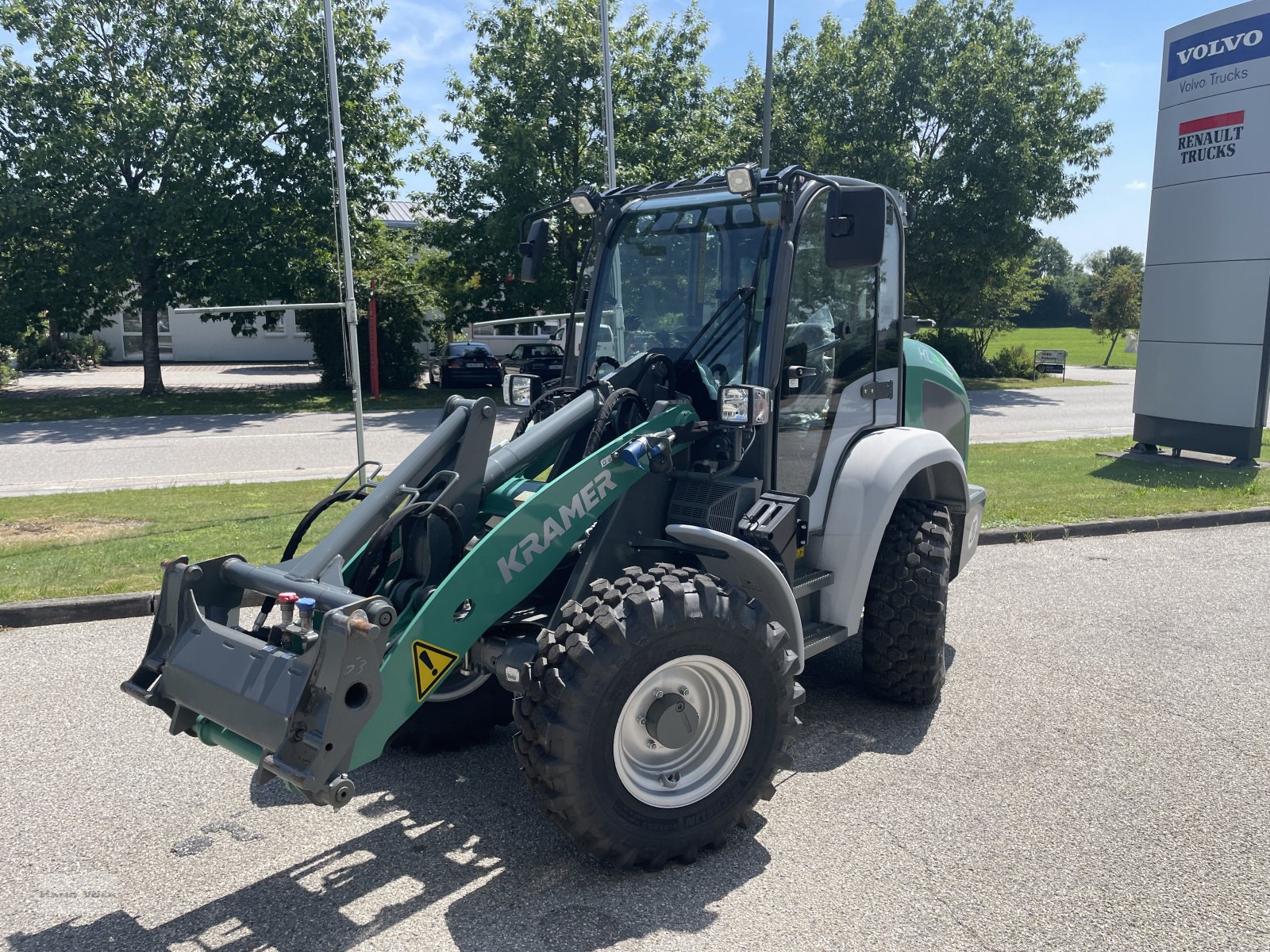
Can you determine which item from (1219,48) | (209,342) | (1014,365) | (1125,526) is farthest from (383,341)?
(1125,526)

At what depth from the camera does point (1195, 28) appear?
13633 mm

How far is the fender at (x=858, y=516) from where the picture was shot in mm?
5141

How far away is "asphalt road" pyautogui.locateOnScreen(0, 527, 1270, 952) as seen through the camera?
3.63 metres

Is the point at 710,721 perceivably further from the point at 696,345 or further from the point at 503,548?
the point at 696,345

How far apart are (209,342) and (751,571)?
40569 millimetres

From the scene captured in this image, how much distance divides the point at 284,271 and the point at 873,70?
15.9m

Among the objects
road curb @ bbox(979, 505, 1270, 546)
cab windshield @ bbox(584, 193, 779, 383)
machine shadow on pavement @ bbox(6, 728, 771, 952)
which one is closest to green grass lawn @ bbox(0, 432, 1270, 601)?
road curb @ bbox(979, 505, 1270, 546)

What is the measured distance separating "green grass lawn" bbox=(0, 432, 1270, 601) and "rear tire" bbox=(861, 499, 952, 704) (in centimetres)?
483

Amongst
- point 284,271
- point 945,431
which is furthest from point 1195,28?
point 284,271

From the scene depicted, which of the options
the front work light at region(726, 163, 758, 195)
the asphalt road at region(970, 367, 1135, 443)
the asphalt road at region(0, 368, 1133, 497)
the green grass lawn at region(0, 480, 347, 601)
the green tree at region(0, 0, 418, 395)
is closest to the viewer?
the front work light at region(726, 163, 758, 195)

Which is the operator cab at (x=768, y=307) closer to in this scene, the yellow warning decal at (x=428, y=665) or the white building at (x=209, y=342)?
the yellow warning decal at (x=428, y=665)

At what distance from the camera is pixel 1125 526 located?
34.0 feet

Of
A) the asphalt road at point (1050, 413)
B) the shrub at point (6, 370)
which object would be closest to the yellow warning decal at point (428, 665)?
the asphalt road at point (1050, 413)

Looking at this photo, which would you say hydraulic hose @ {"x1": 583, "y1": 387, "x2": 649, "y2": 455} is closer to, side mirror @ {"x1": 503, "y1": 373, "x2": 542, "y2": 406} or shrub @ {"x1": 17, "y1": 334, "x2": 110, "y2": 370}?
side mirror @ {"x1": 503, "y1": 373, "x2": 542, "y2": 406}
